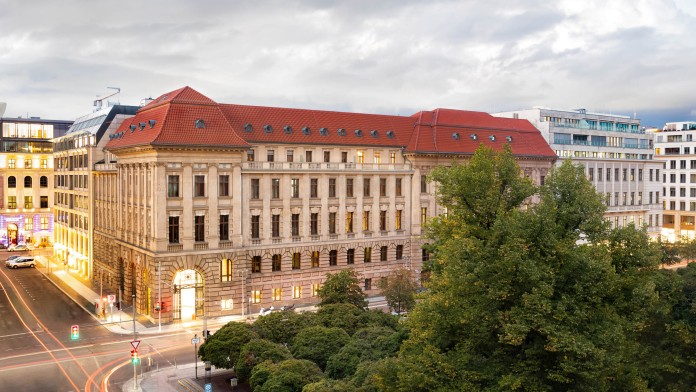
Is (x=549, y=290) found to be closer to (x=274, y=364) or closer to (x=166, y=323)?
(x=274, y=364)

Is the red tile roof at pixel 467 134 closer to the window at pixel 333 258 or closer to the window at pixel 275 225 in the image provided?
the window at pixel 333 258

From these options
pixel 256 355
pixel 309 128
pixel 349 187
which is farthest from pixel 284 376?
pixel 309 128

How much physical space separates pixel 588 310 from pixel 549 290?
3380 millimetres

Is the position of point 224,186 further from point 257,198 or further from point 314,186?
point 314,186

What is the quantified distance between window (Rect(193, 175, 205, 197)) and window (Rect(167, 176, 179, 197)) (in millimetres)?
1990

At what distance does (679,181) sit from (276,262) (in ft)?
361

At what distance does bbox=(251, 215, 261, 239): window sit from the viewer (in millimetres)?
77375

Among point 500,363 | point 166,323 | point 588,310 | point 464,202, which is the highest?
point 464,202

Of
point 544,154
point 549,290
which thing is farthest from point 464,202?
point 544,154

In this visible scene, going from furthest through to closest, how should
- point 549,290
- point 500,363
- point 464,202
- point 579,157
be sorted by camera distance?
point 579,157 → point 464,202 → point 500,363 → point 549,290

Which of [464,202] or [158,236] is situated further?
[158,236]

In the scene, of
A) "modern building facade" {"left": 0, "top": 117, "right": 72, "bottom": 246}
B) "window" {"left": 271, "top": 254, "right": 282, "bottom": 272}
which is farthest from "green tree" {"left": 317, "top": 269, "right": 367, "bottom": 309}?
"modern building facade" {"left": 0, "top": 117, "right": 72, "bottom": 246}

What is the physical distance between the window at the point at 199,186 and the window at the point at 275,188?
9.32 m

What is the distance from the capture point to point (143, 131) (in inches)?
2963
